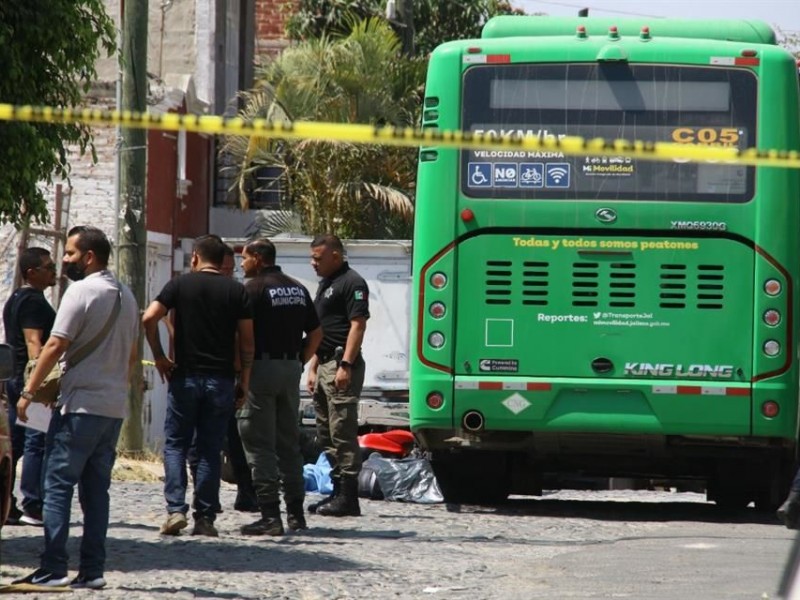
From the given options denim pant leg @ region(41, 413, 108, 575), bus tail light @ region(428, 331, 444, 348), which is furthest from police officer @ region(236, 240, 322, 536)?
denim pant leg @ region(41, 413, 108, 575)

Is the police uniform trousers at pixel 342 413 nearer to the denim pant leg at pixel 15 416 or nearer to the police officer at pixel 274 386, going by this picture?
the police officer at pixel 274 386

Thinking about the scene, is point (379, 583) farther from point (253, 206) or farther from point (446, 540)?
point (253, 206)

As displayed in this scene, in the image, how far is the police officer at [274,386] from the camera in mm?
11453

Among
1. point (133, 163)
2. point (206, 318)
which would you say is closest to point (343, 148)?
point (133, 163)

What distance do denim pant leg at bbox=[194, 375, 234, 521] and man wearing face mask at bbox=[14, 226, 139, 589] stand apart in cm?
192

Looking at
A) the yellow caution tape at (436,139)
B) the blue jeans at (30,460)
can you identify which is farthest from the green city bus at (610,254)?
the yellow caution tape at (436,139)

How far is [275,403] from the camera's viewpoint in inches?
458

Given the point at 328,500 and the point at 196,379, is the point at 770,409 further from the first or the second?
the point at 196,379

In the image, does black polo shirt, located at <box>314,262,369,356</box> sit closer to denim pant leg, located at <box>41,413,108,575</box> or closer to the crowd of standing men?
the crowd of standing men

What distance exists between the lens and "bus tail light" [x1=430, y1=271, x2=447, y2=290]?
44.5 ft

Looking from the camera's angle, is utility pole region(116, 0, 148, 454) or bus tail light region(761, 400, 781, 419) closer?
bus tail light region(761, 400, 781, 419)

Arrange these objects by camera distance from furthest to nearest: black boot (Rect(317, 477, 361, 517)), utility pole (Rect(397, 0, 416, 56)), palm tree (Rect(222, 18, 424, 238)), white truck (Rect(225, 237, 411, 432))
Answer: utility pole (Rect(397, 0, 416, 56)) → palm tree (Rect(222, 18, 424, 238)) → white truck (Rect(225, 237, 411, 432)) → black boot (Rect(317, 477, 361, 517))

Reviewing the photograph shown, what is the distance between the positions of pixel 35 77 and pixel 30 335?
5.62ft

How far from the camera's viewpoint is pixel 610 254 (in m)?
13.4
